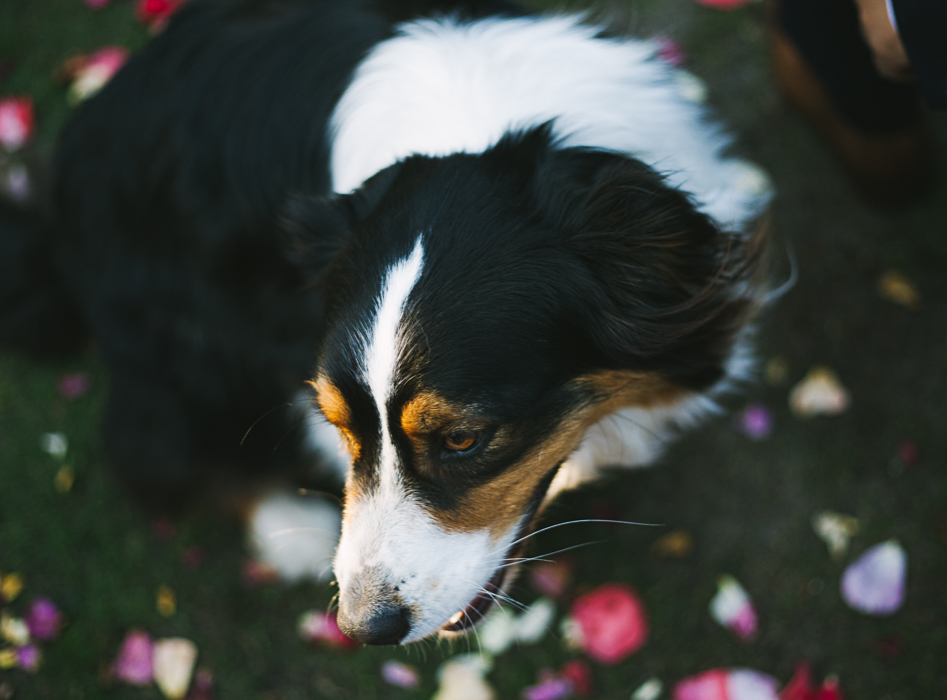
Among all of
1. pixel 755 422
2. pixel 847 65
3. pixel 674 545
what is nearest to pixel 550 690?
pixel 674 545

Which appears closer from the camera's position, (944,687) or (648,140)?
(648,140)

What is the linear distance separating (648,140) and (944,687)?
6.69 ft

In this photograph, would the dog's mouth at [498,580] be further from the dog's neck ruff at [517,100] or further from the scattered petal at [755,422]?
the scattered petal at [755,422]

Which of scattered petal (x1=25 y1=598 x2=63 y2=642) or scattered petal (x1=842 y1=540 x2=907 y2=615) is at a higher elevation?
scattered petal (x1=25 y1=598 x2=63 y2=642)

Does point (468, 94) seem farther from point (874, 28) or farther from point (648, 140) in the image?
point (874, 28)

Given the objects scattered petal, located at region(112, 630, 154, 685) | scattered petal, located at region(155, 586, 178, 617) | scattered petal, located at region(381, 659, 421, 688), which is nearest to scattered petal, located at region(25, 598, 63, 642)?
scattered petal, located at region(112, 630, 154, 685)

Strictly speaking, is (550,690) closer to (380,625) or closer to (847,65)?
(380,625)

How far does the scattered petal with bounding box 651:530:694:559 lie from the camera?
8.52 feet

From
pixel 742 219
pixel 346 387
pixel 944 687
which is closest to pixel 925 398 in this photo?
pixel 944 687

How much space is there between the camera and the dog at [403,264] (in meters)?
1.49

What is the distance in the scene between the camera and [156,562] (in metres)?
2.86

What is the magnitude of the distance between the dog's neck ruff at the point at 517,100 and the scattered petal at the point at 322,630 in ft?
5.53

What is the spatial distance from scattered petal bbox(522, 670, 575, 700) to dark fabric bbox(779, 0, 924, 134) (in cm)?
241

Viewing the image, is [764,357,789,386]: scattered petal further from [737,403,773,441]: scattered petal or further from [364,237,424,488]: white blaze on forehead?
[364,237,424,488]: white blaze on forehead
